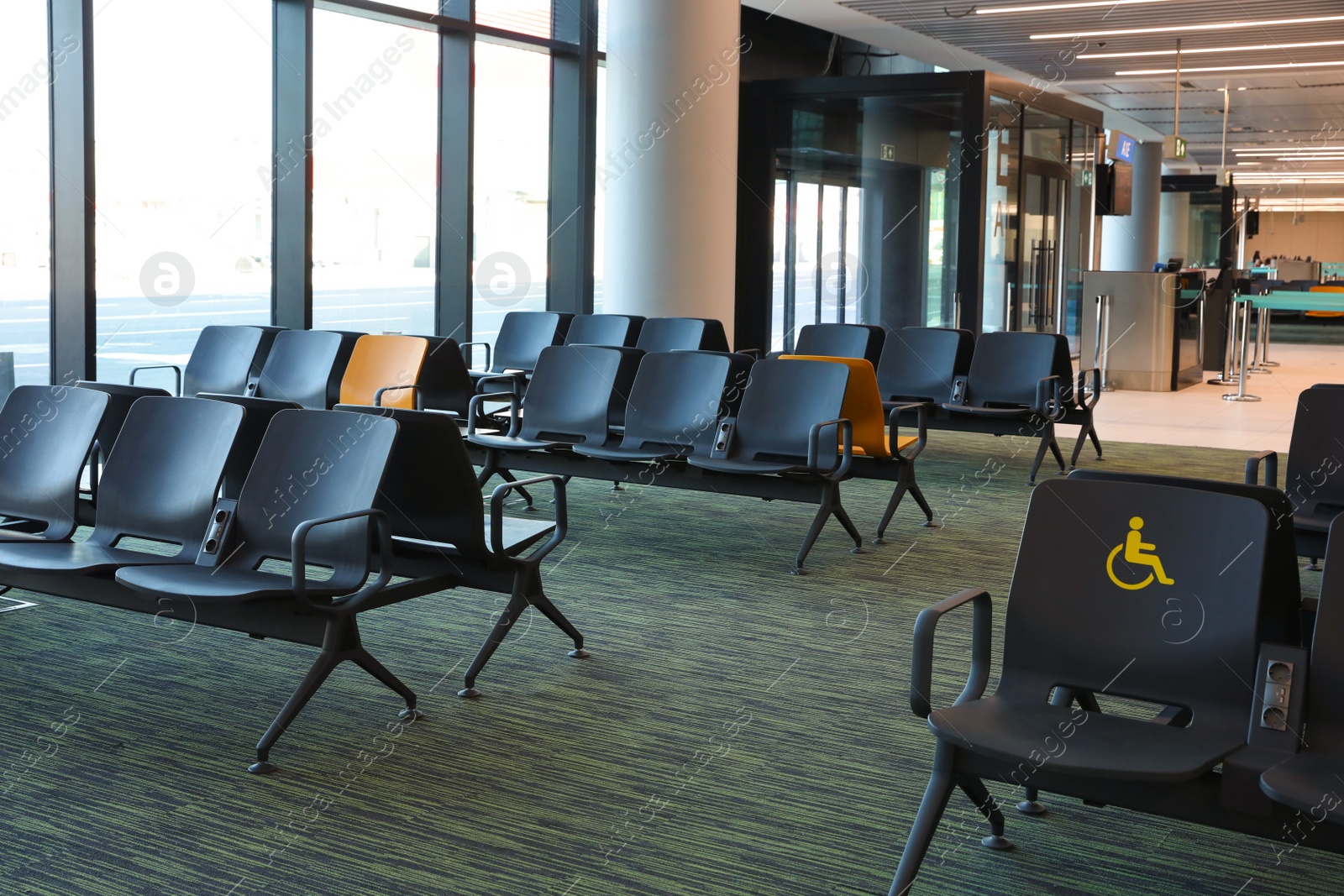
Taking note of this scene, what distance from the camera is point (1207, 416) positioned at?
1070 cm

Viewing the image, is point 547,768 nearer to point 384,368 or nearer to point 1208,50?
point 384,368

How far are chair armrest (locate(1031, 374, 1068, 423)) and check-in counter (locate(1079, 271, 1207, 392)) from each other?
5.36 metres

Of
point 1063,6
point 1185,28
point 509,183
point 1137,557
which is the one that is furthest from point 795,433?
point 1185,28

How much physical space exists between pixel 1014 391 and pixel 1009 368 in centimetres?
15

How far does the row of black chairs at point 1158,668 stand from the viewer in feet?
7.07

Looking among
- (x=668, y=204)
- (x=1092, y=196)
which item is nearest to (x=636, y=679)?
(x=668, y=204)

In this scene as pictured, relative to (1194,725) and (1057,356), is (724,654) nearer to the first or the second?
(1194,725)

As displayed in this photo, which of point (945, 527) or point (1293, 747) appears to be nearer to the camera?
point (1293, 747)

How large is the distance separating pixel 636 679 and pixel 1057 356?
4340mm

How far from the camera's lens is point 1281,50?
12.1 meters

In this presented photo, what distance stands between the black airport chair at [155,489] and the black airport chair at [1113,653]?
2151 mm

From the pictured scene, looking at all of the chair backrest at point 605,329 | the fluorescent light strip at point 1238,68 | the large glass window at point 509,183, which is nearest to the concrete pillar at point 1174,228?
the fluorescent light strip at point 1238,68

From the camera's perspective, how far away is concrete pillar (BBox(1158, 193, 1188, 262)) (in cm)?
2406

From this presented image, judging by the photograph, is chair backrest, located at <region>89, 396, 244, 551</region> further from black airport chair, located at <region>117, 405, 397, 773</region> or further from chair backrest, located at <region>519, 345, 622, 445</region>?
chair backrest, located at <region>519, 345, 622, 445</region>
